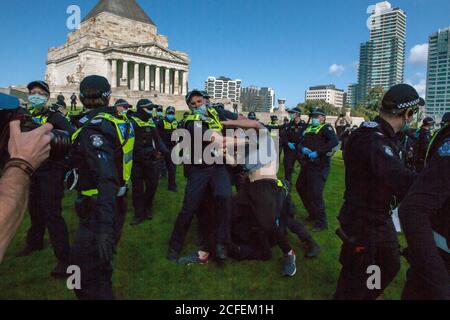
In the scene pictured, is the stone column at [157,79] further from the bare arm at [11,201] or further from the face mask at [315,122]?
the bare arm at [11,201]

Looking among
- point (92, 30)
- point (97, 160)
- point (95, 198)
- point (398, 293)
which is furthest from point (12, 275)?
point (92, 30)

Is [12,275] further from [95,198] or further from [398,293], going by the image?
[398,293]

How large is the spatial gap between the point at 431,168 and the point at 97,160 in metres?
2.43

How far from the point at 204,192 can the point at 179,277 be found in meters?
1.23

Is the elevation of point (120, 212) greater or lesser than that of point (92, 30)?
lesser

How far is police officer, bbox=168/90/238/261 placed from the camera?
4555mm

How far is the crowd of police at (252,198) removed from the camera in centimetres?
178

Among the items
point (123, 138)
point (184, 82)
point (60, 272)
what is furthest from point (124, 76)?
point (123, 138)

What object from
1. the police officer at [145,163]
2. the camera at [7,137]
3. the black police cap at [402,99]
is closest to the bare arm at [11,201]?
the camera at [7,137]

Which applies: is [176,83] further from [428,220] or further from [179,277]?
[428,220]

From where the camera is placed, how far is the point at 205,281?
4105 mm

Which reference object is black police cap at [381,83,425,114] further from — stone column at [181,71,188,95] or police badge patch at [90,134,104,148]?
stone column at [181,71,188,95]

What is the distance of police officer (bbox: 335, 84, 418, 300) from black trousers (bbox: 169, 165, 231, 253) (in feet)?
6.77

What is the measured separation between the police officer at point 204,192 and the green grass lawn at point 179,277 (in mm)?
347
